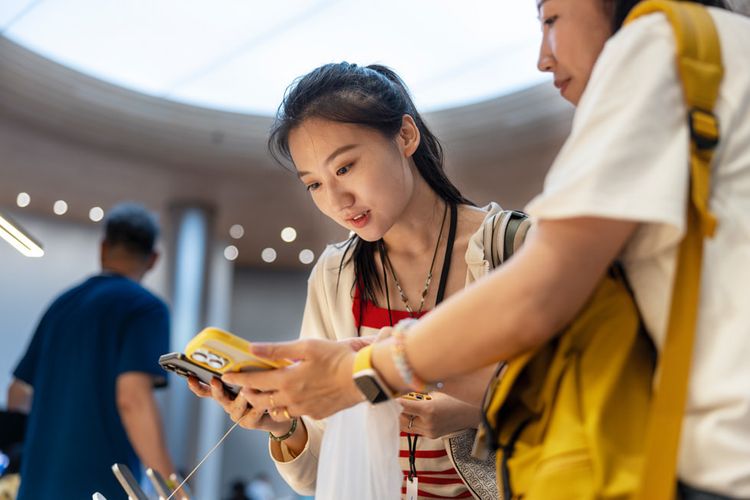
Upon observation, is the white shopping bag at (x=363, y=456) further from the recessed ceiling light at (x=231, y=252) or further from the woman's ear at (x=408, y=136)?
the recessed ceiling light at (x=231, y=252)

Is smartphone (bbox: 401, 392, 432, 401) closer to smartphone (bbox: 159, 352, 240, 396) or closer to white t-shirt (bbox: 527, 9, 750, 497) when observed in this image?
smartphone (bbox: 159, 352, 240, 396)

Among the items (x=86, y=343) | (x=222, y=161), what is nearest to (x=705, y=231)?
(x=86, y=343)

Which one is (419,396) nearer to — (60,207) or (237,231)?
(60,207)

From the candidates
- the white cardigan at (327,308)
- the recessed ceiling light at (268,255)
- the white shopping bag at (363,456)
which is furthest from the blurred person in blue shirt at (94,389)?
the recessed ceiling light at (268,255)

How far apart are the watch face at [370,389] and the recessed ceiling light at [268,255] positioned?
11.7 m

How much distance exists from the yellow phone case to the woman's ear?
0.78 meters

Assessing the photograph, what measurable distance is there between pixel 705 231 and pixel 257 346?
1.90 feet

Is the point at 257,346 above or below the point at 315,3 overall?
below

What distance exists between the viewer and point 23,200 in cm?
1000

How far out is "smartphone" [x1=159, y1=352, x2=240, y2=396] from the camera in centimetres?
123

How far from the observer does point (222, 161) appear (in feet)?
28.9

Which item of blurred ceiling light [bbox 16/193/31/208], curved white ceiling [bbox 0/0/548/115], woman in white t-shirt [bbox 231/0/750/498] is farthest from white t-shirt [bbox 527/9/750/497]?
blurred ceiling light [bbox 16/193/31/208]

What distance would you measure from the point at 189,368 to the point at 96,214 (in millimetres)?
10120

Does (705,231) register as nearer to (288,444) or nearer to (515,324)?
(515,324)
